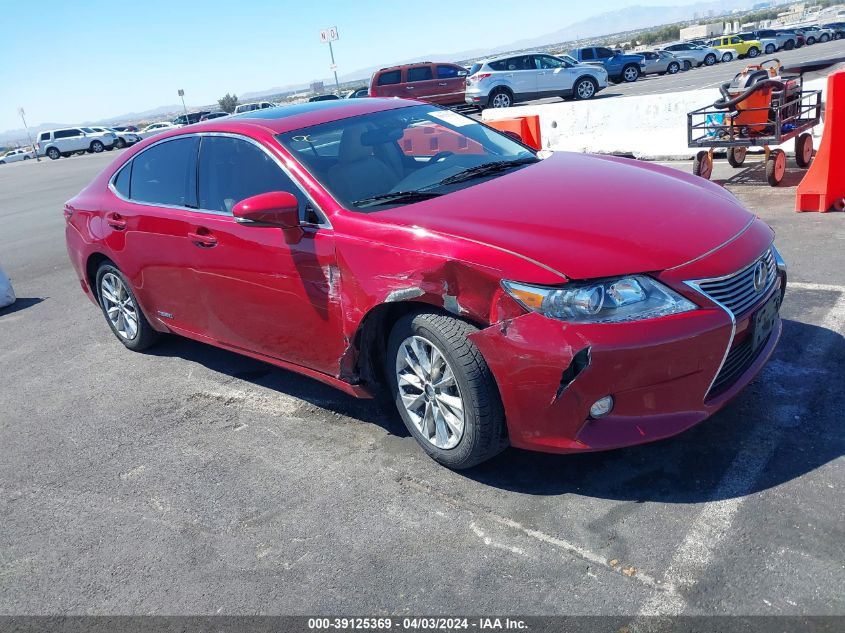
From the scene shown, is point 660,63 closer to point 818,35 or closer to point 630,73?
point 630,73

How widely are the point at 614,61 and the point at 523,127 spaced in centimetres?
2788

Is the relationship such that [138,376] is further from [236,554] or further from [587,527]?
[587,527]

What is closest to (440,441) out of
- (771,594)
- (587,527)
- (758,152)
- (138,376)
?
(587,527)

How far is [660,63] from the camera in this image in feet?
130

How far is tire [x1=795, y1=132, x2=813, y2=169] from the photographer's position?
29.2ft

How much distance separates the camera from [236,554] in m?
3.18

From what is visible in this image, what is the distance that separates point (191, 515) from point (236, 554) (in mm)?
463

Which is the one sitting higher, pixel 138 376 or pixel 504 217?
pixel 504 217

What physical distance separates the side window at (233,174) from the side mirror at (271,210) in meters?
0.19

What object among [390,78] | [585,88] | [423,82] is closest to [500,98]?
[423,82]

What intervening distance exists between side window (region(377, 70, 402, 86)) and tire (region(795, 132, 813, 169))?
1858cm

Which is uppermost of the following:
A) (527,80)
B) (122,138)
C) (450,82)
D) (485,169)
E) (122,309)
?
(485,169)

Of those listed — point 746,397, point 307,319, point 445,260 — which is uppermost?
point 445,260

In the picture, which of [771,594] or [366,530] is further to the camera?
[366,530]
